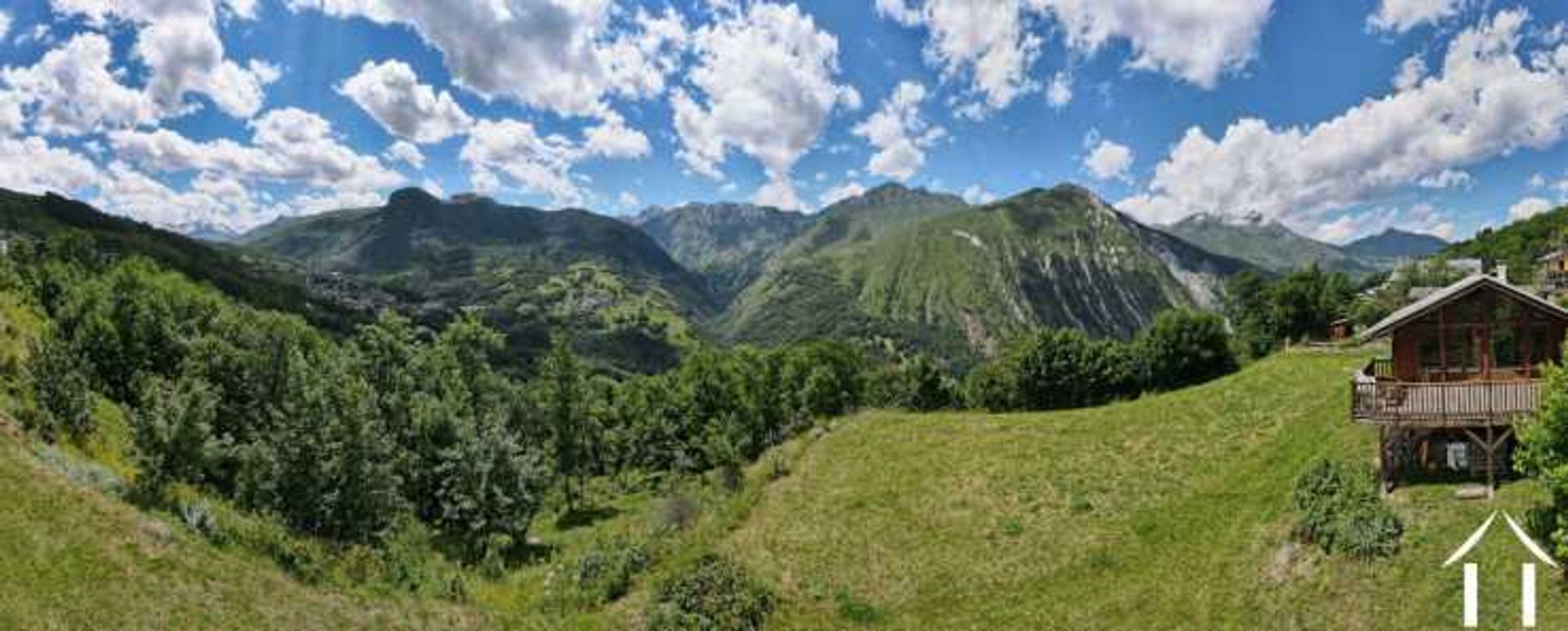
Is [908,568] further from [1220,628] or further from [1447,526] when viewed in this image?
[1447,526]

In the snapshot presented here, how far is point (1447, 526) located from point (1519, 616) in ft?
14.1

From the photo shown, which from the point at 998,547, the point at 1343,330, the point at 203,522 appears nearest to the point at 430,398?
the point at 203,522

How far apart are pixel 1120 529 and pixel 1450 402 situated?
35.2 ft

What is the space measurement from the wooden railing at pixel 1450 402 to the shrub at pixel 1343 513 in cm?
203

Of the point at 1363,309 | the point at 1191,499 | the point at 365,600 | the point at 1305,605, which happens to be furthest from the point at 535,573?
the point at 1363,309

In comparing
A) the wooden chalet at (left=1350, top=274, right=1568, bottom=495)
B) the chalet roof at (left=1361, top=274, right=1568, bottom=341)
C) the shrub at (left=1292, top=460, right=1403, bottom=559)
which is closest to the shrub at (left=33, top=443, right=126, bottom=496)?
the shrub at (left=1292, top=460, right=1403, bottom=559)

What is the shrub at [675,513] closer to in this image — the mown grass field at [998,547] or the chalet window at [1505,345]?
the mown grass field at [998,547]

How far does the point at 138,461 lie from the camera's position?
35.2 meters

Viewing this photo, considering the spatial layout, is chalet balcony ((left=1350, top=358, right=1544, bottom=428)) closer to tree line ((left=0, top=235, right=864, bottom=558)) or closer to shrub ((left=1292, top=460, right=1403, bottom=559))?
shrub ((left=1292, top=460, right=1403, bottom=559))

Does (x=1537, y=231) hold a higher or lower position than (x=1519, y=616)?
higher

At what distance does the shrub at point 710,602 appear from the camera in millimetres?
24797

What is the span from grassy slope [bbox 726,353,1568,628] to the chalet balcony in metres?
2.00

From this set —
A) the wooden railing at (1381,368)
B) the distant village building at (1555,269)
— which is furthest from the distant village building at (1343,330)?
the distant village building at (1555,269)

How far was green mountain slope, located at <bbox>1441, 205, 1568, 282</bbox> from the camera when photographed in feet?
437
